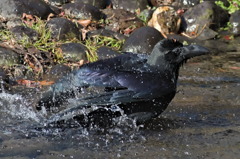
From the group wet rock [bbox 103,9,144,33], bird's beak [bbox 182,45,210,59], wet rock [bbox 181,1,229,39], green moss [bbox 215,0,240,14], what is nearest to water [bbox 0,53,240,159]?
bird's beak [bbox 182,45,210,59]

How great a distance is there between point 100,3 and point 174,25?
71.0 inches

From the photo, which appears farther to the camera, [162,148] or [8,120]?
[8,120]

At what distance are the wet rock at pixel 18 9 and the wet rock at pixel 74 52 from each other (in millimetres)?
1438

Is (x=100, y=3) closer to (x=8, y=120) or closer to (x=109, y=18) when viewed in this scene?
(x=109, y=18)

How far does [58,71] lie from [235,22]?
5310mm

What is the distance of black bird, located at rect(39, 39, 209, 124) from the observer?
5078 mm

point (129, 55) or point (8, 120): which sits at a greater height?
point (129, 55)

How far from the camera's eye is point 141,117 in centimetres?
522

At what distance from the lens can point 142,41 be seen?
9.19 meters

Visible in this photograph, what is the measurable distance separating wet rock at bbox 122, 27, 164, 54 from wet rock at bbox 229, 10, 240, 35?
112 inches

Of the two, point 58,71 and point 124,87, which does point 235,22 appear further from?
point 124,87

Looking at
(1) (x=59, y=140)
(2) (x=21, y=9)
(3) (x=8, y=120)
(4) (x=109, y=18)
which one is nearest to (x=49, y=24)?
(2) (x=21, y=9)

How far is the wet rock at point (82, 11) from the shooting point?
10508mm

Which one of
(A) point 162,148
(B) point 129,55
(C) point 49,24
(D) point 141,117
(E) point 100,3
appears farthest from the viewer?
(E) point 100,3
